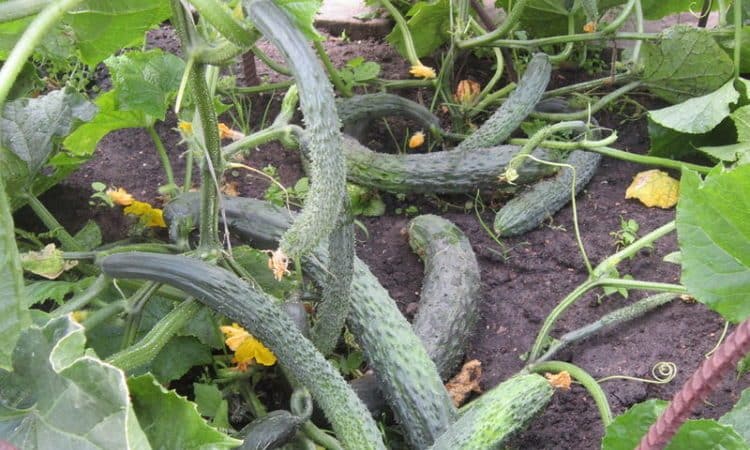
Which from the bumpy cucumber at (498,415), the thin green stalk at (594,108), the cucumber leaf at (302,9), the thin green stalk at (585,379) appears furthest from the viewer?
the thin green stalk at (594,108)

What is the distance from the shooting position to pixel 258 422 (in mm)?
1767

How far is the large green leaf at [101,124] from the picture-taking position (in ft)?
7.12

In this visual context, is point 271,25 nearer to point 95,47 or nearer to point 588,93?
point 95,47

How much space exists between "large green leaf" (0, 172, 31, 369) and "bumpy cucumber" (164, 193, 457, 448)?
859 mm

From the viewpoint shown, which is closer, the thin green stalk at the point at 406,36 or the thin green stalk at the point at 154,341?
the thin green stalk at the point at 154,341

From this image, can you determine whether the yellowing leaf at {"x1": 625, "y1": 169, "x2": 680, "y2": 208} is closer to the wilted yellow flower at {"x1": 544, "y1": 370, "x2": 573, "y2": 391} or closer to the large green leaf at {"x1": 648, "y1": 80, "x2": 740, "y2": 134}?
the large green leaf at {"x1": 648, "y1": 80, "x2": 740, "y2": 134}

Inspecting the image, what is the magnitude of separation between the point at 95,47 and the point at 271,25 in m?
1.00

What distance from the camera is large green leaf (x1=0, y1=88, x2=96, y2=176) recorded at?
69.3 inches

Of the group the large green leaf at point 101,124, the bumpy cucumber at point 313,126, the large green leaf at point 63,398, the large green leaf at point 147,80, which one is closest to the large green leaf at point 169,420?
the large green leaf at point 63,398

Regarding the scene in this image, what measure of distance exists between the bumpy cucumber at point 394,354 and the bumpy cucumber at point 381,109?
84cm

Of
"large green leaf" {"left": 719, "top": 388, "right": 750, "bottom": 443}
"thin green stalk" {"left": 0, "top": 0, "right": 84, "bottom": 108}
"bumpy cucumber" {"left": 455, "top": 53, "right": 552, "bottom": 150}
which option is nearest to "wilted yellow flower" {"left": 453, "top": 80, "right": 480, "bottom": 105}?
"bumpy cucumber" {"left": 455, "top": 53, "right": 552, "bottom": 150}

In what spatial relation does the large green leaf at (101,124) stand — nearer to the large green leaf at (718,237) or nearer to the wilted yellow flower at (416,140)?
the wilted yellow flower at (416,140)

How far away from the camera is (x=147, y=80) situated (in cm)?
197

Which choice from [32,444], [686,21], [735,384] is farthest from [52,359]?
[686,21]
